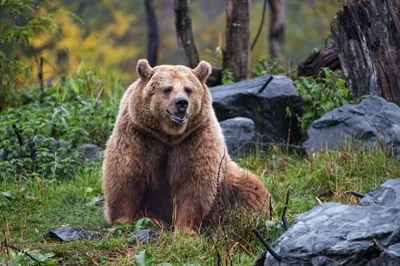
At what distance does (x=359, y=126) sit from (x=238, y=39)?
2.89 metres

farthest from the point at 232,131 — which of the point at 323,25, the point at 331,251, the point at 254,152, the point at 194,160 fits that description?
the point at 323,25

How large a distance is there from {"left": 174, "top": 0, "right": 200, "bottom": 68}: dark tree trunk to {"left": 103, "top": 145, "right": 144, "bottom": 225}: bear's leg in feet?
14.5

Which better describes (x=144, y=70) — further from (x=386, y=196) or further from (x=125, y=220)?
(x=386, y=196)

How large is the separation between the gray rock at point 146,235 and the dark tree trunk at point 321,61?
17.3ft

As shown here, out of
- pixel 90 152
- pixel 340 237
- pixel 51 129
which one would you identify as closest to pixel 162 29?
pixel 51 129

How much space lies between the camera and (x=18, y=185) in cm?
771

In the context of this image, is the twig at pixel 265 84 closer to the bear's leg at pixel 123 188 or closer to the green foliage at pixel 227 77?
the green foliage at pixel 227 77

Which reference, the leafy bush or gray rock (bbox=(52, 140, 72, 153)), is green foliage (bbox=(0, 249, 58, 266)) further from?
gray rock (bbox=(52, 140, 72, 153))

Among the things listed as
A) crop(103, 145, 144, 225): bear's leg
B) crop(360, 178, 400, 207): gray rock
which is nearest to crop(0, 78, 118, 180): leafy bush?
crop(103, 145, 144, 225): bear's leg

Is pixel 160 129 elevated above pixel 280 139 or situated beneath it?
elevated above

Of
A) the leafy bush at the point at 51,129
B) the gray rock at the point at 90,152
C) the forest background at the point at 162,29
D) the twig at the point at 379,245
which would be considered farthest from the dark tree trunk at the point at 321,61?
the forest background at the point at 162,29

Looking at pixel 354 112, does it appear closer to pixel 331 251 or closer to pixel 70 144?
pixel 70 144

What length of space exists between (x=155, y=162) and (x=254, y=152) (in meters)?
2.49

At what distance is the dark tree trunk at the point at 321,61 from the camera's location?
409 inches
